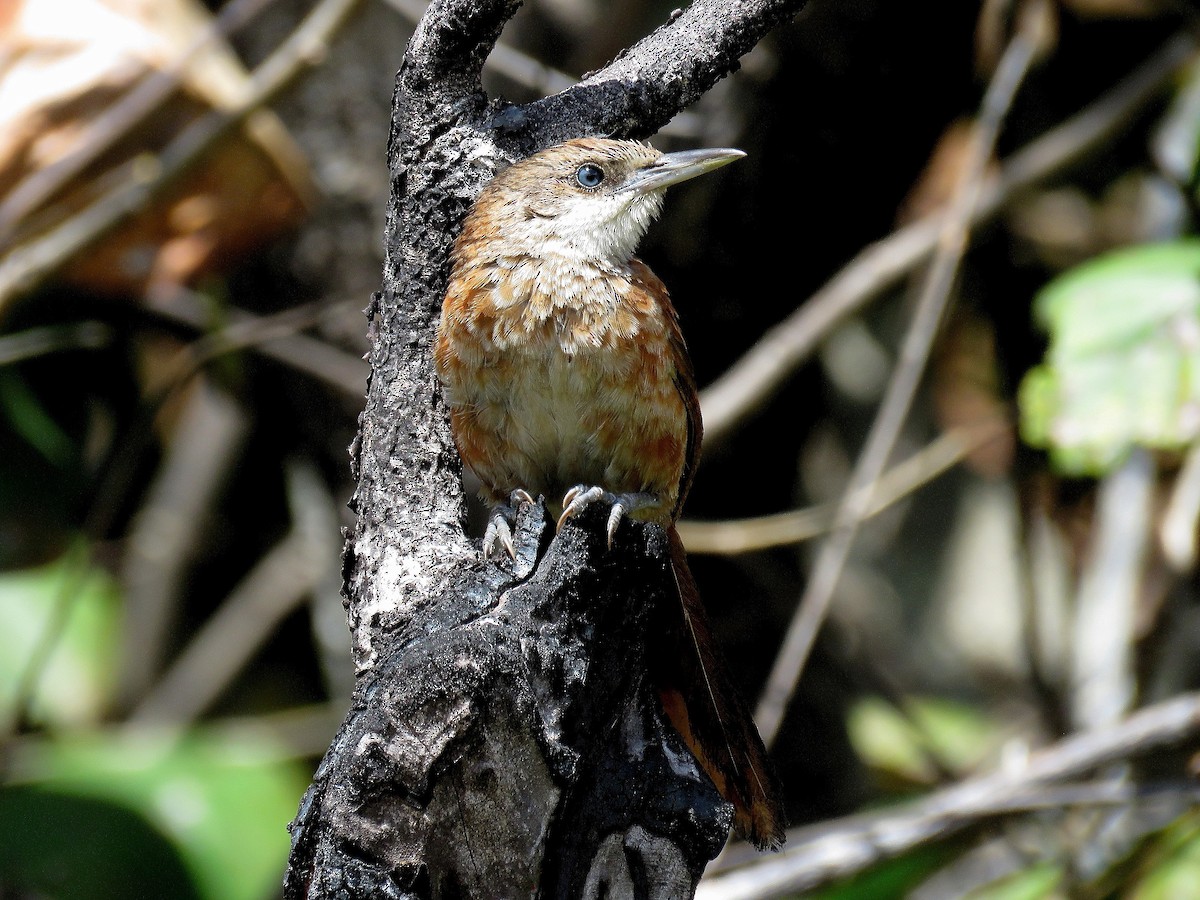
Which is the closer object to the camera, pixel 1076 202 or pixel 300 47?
pixel 300 47

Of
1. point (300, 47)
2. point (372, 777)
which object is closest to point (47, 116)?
point (300, 47)

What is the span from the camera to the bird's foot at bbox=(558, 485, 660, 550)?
6.88ft

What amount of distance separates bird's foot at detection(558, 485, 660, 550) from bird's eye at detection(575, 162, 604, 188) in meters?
0.85

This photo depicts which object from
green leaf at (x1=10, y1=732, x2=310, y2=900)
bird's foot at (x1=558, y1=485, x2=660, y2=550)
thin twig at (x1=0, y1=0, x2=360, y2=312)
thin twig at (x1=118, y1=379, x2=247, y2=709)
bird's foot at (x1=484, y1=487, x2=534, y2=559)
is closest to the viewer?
bird's foot at (x1=558, y1=485, x2=660, y2=550)

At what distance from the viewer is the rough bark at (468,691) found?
1810 mm

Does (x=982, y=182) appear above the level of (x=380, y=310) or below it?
above

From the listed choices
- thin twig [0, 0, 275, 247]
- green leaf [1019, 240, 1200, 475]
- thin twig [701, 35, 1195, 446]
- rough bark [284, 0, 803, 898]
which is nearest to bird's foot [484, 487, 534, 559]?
rough bark [284, 0, 803, 898]

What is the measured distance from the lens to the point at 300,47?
4527mm

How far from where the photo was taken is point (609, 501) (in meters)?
2.52

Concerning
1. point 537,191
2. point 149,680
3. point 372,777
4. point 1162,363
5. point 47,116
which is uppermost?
point 47,116

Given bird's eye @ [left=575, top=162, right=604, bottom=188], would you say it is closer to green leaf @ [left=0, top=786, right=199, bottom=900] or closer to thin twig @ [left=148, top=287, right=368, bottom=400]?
thin twig @ [left=148, top=287, right=368, bottom=400]

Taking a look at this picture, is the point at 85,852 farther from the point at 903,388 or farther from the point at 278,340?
the point at 903,388

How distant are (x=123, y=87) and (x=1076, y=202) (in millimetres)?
4472

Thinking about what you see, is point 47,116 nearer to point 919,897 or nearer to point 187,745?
point 187,745
